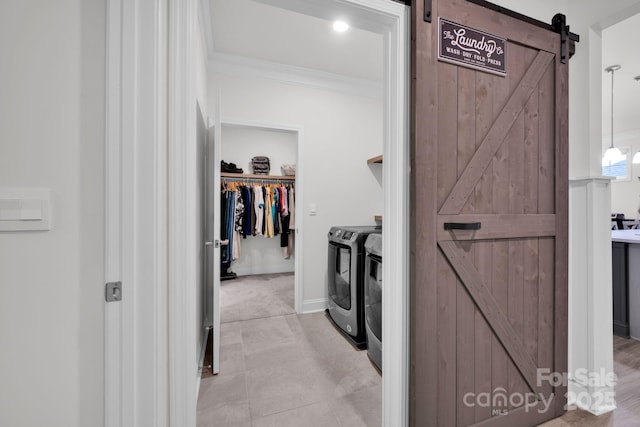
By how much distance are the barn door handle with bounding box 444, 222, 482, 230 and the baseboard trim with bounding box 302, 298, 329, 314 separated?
2283 mm

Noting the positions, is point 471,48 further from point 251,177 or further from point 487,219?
point 251,177

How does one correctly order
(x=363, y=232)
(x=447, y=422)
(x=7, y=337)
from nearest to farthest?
1. (x=7, y=337)
2. (x=447, y=422)
3. (x=363, y=232)

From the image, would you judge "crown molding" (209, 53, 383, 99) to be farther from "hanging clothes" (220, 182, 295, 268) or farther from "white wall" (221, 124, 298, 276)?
"hanging clothes" (220, 182, 295, 268)

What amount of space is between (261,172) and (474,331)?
4.26 metres

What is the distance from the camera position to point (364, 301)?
7.85 ft

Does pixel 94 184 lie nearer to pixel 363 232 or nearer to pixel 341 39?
pixel 363 232

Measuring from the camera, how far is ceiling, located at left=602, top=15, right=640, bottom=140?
2543 mm

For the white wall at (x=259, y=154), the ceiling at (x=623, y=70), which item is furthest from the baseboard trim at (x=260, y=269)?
the ceiling at (x=623, y=70)

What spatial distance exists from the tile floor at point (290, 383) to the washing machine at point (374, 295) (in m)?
0.14

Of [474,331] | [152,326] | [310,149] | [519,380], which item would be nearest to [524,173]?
[474,331]

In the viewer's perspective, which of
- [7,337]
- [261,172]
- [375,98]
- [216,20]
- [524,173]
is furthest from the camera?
[261,172]

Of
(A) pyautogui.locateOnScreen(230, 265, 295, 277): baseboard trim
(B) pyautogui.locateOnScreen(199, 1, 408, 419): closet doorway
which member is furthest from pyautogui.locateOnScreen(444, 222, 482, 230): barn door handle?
(A) pyautogui.locateOnScreen(230, 265, 295, 277): baseboard trim

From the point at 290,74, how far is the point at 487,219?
8.72ft

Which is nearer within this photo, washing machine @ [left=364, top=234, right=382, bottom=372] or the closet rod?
washing machine @ [left=364, top=234, right=382, bottom=372]
